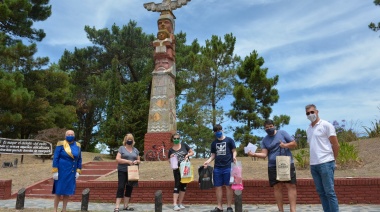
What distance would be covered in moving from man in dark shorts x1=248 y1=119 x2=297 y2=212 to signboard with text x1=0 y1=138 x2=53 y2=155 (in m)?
12.0

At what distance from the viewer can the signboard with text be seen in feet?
48.5

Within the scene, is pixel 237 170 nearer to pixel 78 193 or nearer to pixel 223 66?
pixel 78 193

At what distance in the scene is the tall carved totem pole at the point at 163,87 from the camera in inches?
673

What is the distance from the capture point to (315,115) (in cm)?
555

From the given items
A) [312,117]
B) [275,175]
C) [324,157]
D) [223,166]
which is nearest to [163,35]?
[223,166]

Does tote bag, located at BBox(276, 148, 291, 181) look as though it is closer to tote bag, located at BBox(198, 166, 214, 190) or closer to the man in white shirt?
the man in white shirt

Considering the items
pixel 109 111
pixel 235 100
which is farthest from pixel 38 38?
pixel 235 100

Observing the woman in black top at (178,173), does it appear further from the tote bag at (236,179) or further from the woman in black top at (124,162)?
the tote bag at (236,179)

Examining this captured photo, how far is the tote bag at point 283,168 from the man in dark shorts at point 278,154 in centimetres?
16

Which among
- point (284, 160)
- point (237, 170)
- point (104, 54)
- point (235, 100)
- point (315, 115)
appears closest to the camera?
point (315, 115)

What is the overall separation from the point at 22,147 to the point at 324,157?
43.9ft

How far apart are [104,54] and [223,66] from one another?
Answer: 43.4 feet

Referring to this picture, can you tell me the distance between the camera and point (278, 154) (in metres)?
6.18

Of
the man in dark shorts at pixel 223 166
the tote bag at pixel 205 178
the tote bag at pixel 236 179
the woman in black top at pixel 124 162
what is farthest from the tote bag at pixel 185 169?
the tote bag at pixel 236 179
